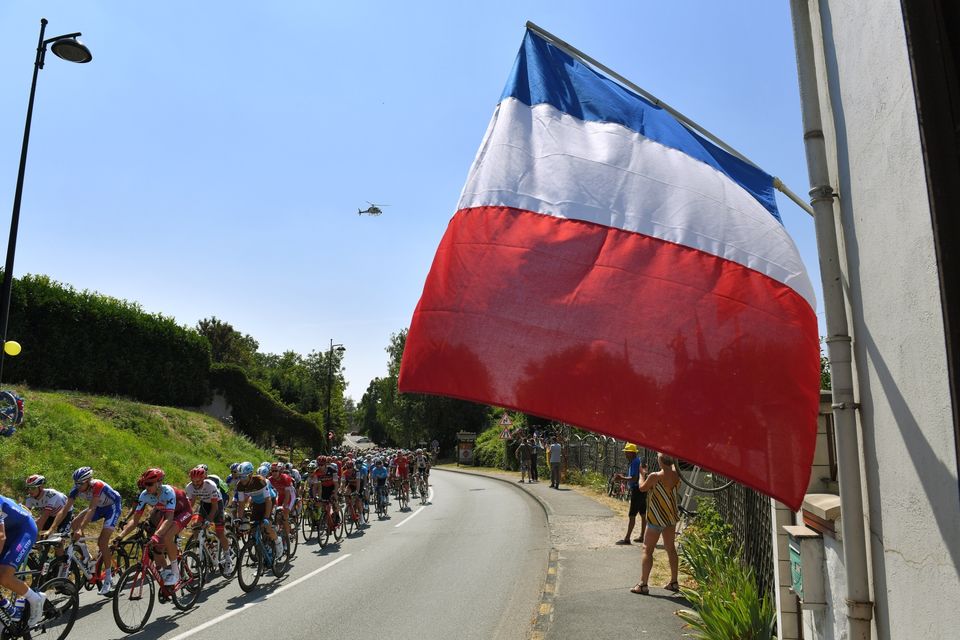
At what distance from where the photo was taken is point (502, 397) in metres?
3.51

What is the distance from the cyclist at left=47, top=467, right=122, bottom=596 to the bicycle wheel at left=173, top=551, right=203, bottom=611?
1016 millimetres

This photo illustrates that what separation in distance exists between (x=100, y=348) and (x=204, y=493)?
18019 mm

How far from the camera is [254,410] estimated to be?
35750 mm

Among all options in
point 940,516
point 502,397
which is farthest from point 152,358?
point 940,516

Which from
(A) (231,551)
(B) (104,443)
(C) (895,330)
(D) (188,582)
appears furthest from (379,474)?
(C) (895,330)

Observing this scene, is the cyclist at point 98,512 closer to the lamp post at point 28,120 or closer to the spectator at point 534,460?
the lamp post at point 28,120

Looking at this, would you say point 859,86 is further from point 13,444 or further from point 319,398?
point 319,398

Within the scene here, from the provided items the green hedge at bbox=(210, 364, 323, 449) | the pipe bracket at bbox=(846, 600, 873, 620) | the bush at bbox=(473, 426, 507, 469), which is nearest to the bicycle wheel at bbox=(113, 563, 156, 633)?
the pipe bracket at bbox=(846, 600, 873, 620)

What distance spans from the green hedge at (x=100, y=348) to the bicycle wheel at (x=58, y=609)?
1751 cm

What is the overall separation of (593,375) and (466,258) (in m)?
1.00

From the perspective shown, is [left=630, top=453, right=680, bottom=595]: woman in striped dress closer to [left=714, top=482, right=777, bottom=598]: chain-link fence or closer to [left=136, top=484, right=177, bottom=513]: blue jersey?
[left=714, top=482, right=777, bottom=598]: chain-link fence

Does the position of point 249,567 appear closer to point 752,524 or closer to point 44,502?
point 44,502

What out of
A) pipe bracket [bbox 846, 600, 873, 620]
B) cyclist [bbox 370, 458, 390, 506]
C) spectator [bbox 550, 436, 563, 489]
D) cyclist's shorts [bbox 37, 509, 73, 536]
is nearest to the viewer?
pipe bracket [bbox 846, 600, 873, 620]

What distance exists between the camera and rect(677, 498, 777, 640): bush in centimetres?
621
